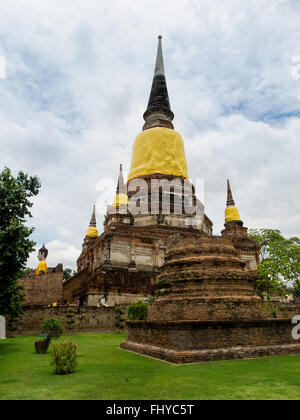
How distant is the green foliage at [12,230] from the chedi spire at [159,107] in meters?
29.6

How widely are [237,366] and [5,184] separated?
10.4 meters

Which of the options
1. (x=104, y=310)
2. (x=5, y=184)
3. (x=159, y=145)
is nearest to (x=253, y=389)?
(x=5, y=184)

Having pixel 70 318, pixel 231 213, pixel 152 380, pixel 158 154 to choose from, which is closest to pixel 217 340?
pixel 152 380

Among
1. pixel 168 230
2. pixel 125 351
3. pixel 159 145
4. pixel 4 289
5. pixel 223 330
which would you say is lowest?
pixel 125 351

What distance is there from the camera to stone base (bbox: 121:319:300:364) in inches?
376

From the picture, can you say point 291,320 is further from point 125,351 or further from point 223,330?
point 125,351

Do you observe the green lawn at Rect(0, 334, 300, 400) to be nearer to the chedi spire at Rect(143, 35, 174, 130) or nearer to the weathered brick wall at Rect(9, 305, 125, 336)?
the weathered brick wall at Rect(9, 305, 125, 336)

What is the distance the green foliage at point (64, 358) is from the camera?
8.31 meters

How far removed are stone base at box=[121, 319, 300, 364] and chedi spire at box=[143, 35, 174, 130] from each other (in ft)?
108

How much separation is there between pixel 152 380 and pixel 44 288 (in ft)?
79.3

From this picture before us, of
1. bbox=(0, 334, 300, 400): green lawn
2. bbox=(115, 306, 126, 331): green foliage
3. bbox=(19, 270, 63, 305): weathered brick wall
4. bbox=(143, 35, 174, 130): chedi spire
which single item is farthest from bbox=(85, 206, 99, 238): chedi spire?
bbox=(0, 334, 300, 400): green lawn

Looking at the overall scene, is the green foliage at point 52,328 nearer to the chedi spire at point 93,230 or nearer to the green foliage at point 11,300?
the green foliage at point 11,300

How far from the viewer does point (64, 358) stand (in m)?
8.34

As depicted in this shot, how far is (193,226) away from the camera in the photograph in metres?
34.4
